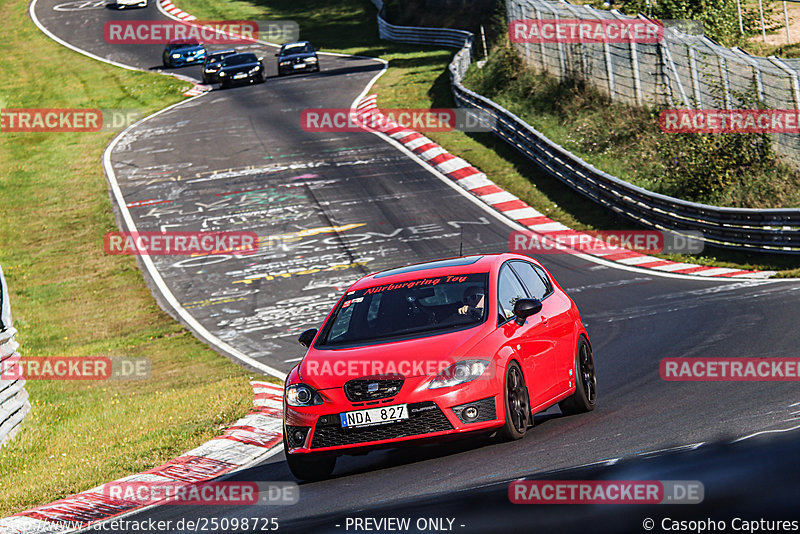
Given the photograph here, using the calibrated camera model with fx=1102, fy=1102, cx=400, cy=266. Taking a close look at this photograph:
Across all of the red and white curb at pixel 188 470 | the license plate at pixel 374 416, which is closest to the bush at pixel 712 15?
the red and white curb at pixel 188 470

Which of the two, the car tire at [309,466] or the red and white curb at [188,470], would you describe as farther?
the red and white curb at [188,470]

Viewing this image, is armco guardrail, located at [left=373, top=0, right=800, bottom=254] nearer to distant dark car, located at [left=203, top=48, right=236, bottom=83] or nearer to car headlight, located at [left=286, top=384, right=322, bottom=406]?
car headlight, located at [left=286, top=384, right=322, bottom=406]

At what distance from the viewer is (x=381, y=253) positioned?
22484mm

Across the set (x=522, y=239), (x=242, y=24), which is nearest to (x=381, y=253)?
(x=522, y=239)

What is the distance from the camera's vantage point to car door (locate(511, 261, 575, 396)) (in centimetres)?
921

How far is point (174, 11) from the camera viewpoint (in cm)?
6938

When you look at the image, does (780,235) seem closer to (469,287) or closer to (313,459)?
(469,287)

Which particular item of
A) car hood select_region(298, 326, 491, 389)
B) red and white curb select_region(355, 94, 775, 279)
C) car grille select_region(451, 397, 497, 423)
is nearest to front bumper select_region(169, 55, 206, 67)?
red and white curb select_region(355, 94, 775, 279)

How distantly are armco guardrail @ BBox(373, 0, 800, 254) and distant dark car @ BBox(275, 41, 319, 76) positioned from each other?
15.5 meters

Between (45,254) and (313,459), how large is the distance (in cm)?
1963

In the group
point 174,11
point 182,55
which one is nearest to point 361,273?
point 182,55

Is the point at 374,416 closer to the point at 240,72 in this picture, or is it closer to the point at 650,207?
the point at 650,207

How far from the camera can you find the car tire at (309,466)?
321 inches

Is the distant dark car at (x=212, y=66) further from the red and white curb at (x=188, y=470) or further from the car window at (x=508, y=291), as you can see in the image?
the car window at (x=508, y=291)
